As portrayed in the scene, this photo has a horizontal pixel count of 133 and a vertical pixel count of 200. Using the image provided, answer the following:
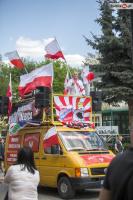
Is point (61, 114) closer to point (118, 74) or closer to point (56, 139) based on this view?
point (56, 139)

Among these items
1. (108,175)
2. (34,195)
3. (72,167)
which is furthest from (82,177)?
(108,175)

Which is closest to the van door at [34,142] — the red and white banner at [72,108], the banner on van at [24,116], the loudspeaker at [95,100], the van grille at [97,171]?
the banner on van at [24,116]

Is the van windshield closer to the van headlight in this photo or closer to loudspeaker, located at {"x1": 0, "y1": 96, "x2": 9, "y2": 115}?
the van headlight

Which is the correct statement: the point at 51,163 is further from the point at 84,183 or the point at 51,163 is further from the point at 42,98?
the point at 42,98

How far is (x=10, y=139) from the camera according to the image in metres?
17.3

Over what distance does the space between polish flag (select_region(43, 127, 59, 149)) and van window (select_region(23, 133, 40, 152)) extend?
486 millimetres

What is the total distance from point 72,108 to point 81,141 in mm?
1869

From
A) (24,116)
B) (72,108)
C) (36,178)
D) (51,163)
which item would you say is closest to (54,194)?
(51,163)

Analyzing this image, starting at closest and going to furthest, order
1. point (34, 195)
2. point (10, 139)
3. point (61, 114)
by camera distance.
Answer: point (34, 195) < point (61, 114) < point (10, 139)

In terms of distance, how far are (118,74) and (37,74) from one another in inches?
564

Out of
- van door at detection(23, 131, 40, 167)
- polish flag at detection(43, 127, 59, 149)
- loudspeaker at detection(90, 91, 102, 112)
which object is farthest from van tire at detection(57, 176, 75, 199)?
loudspeaker at detection(90, 91, 102, 112)

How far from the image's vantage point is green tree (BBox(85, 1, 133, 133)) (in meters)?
31.3

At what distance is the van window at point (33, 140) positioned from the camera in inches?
611

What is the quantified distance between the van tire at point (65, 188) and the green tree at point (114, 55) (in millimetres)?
17593
